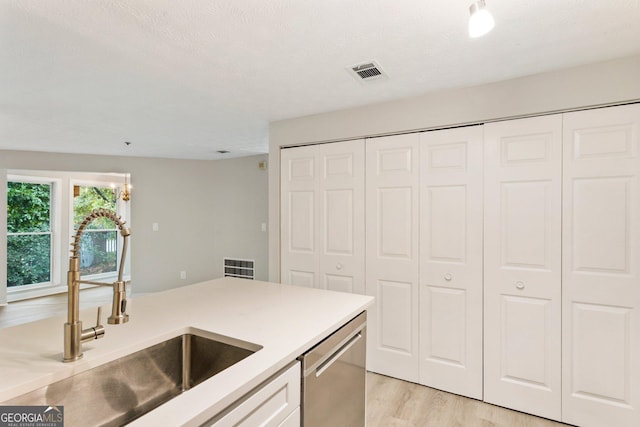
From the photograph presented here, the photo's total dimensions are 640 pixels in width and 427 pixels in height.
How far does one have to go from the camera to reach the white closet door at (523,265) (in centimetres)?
222

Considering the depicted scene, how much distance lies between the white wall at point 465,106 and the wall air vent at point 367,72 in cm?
52

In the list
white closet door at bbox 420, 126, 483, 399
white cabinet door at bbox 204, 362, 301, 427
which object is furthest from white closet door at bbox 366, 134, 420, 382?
white cabinet door at bbox 204, 362, 301, 427

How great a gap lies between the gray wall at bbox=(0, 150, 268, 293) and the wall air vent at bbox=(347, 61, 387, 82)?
3.30m

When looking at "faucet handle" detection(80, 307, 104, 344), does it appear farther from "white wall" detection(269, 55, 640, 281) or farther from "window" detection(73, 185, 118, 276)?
"window" detection(73, 185, 118, 276)

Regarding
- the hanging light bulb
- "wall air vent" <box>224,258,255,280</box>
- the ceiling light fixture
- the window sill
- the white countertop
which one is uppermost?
the hanging light bulb

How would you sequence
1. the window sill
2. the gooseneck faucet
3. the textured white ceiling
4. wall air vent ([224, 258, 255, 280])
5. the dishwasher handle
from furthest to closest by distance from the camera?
wall air vent ([224, 258, 255, 280]) → the window sill → the textured white ceiling → the dishwasher handle → the gooseneck faucet

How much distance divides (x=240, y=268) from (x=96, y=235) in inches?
110

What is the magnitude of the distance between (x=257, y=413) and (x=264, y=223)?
14.4 feet

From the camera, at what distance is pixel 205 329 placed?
131cm

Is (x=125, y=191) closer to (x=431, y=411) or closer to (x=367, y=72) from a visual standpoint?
(x=367, y=72)

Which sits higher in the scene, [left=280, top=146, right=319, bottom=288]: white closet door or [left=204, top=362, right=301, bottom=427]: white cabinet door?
[left=280, top=146, right=319, bottom=288]: white closet door

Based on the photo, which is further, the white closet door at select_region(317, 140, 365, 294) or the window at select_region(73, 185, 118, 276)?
the window at select_region(73, 185, 118, 276)

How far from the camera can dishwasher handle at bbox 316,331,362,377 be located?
1.37 meters

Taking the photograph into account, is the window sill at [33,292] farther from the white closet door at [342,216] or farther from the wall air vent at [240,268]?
the white closet door at [342,216]
